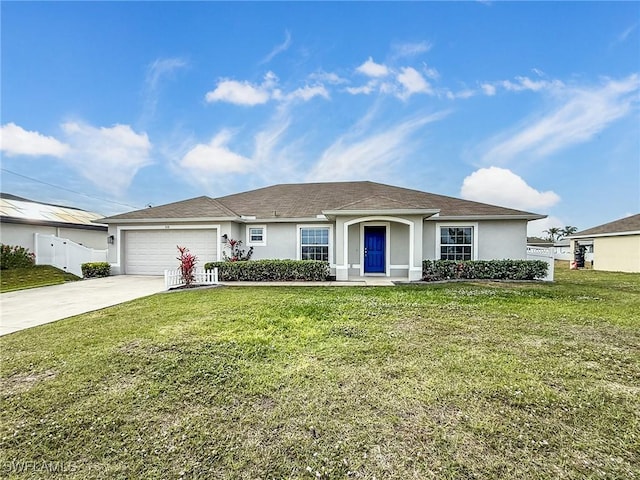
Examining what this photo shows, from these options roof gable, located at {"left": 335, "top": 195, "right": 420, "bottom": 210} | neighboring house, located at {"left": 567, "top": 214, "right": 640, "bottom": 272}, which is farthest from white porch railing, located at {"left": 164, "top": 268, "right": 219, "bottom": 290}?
neighboring house, located at {"left": 567, "top": 214, "right": 640, "bottom": 272}

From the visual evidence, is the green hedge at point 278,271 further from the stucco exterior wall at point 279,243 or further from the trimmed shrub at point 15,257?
the trimmed shrub at point 15,257

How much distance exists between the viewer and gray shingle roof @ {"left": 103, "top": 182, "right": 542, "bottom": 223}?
42.6 ft

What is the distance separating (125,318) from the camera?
6.41 m

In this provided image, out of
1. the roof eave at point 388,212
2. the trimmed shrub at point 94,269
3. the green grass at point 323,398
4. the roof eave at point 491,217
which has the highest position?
the roof eave at point 388,212

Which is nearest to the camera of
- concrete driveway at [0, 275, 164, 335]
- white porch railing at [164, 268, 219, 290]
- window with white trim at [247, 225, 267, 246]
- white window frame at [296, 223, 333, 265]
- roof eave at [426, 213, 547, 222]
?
concrete driveway at [0, 275, 164, 335]

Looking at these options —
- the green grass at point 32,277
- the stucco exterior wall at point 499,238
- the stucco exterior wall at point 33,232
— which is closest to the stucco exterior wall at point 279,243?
the stucco exterior wall at point 499,238

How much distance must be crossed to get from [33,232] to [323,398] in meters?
19.7

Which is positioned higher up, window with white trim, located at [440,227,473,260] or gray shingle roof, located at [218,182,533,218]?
gray shingle roof, located at [218,182,533,218]

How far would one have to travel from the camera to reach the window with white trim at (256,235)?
14594 mm

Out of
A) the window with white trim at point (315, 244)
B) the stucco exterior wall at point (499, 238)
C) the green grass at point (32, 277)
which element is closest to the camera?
the green grass at point (32, 277)

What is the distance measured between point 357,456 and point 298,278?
10216 millimetres

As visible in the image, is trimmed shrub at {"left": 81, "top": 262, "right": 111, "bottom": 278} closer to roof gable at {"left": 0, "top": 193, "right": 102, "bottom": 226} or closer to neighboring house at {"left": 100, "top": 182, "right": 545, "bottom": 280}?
neighboring house at {"left": 100, "top": 182, "right": 545, "bottom": 280}

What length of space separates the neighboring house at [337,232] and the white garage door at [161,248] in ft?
0.16

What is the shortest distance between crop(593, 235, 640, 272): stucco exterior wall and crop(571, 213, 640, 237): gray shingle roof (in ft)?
1.51
